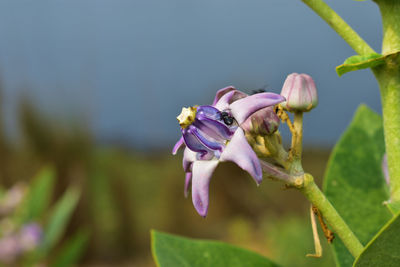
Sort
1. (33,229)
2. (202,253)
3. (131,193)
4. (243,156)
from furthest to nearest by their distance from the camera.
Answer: (131,193) < (33,229) < (202,253) < (243,156)

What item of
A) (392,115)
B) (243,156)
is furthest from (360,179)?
(243,156)

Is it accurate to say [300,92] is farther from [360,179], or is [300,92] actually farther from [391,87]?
[360,179]

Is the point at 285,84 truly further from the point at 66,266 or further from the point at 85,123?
the point at 85,123

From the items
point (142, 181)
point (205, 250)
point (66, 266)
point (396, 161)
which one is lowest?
point (142, 181)

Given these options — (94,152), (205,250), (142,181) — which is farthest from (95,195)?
(205,250)

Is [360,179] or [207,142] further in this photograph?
[360,179]

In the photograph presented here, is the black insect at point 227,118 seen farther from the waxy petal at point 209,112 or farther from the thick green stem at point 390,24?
the thick green stem at point 390,24
